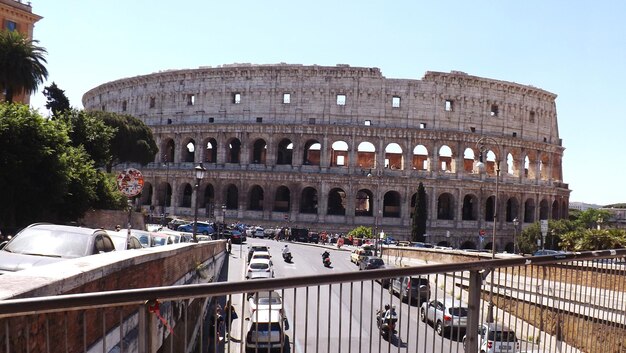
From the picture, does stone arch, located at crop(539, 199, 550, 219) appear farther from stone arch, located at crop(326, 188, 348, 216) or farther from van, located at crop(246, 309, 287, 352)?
van, located at crop(246, 309, 287, 352)

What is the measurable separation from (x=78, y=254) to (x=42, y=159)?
43.1ft

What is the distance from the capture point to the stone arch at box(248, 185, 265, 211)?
6150cm

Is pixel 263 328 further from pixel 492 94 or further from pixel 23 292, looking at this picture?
pixel 492 94

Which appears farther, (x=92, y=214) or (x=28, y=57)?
(x=28, y=57)

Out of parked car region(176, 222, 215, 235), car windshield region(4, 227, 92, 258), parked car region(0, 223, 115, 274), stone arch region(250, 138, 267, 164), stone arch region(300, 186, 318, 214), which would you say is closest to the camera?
parked car region(0, 223, 115, 274)

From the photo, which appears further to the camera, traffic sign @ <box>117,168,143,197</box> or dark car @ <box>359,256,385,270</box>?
dark car @ <box>359,256,385,270</box>

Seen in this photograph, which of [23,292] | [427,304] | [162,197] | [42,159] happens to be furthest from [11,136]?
[162,197]

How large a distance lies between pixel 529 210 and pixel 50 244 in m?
59.4

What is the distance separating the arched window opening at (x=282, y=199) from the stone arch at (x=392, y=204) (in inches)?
414

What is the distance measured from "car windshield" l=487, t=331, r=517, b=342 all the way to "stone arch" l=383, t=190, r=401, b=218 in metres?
52.9

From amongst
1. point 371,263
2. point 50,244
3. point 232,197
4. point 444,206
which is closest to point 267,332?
point 50,244

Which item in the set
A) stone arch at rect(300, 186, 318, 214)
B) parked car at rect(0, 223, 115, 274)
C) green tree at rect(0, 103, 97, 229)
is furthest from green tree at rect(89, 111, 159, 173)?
parked car at rect(0, 223, 115, 274)

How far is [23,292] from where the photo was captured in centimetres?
432

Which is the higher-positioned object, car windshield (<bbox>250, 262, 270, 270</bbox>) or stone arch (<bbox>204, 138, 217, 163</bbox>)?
stone arch (<bbox>204, 138, 217, 163</bbox>)
